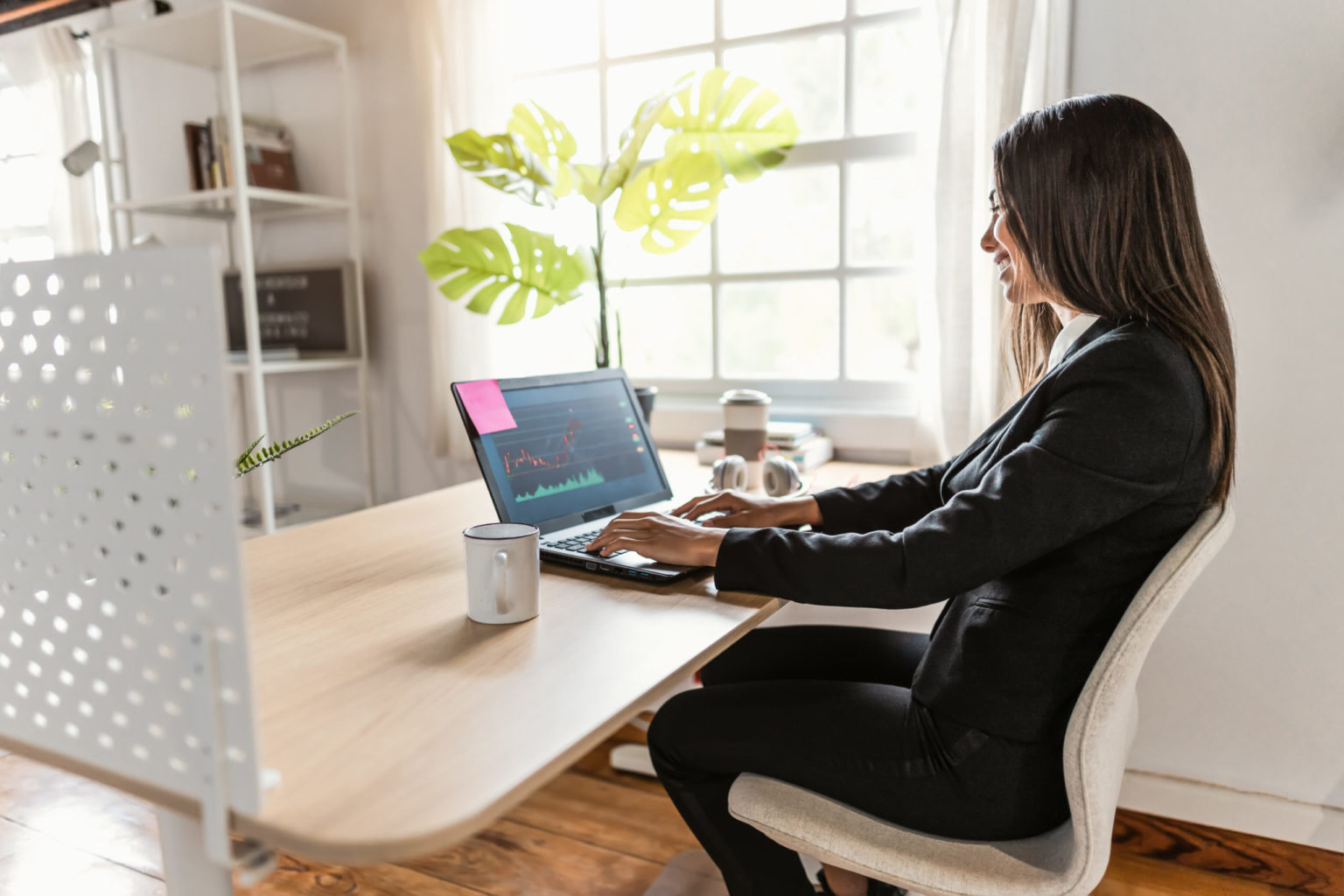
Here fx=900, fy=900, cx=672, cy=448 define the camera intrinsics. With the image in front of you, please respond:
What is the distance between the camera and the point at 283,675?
866 millimetres

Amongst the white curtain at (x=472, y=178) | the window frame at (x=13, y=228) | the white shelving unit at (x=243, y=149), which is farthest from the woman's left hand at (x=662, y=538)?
the window frame at (x=13, y=228)

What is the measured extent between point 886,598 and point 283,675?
62cm

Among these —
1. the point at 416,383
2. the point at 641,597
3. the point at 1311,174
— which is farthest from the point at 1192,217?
the point at 416,383

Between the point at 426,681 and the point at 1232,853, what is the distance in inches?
70.8

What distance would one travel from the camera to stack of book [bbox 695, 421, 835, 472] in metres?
2.02

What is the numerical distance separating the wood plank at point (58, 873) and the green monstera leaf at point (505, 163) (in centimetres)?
161

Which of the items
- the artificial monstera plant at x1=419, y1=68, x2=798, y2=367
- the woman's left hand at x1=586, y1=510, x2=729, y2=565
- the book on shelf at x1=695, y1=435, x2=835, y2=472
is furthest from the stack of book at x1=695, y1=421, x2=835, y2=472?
the woman's left hand at x1=586, y1=510, x2=729, y2=565

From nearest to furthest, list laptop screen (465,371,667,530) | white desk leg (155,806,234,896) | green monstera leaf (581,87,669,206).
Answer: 1. white desk leg (155,806,234,896)
2. laptop screen (465,371,667,530)
3. green monstera leaf (581,87,669,206)

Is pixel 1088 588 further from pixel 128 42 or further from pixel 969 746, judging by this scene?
pixel 128 42

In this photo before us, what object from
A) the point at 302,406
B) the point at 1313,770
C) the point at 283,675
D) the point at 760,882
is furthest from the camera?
the point at 302,406

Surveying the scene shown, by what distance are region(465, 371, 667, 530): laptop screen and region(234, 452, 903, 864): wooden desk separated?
0.45 feet

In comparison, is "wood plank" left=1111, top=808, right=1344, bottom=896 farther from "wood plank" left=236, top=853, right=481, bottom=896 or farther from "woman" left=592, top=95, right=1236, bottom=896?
"wood plank" left=236, top=853, right=481, bottom=896

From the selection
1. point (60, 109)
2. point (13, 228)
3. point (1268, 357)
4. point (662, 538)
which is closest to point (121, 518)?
point (662, 538)

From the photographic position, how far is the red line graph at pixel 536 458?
4.41ft
